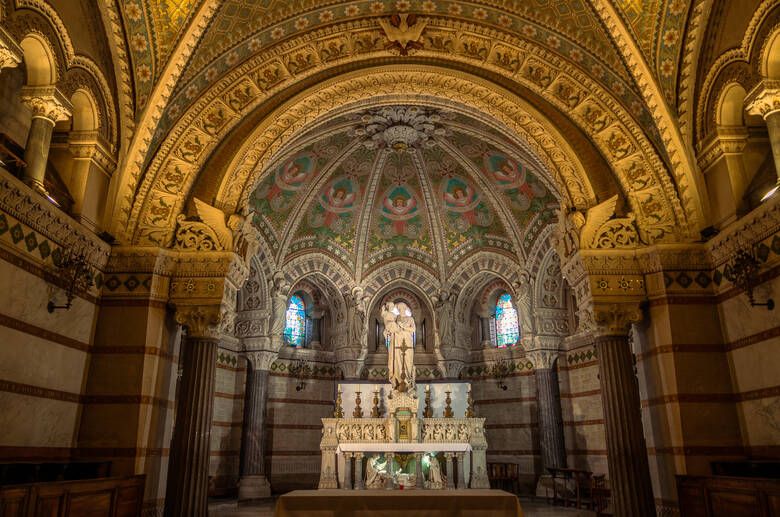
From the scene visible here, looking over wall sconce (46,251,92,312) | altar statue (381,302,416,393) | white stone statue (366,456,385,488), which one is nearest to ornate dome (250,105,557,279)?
altar statue (381,302,416,393)

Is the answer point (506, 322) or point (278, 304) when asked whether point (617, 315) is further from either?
Result: point (278, 304)

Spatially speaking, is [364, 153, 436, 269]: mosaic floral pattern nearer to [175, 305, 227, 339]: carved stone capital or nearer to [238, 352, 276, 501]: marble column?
[238, 352, 276, 501]: marble column

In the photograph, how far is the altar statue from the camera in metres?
15.7

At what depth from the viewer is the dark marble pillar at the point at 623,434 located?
887 cm

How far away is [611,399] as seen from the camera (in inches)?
376

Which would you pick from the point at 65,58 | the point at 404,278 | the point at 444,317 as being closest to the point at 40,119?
the point at 65,58

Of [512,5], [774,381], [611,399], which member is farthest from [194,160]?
[774,381]

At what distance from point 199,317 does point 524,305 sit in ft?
35.1

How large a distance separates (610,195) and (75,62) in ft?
30.3

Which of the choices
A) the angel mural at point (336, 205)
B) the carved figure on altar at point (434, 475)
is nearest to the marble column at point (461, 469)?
the carved figure on altar at point (434, 475)

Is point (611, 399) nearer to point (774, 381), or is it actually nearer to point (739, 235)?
point (774, 381)

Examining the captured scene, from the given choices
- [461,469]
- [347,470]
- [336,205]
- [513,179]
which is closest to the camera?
[347,470]

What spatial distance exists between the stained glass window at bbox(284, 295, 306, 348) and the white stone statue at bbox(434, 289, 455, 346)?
4523 millimetres

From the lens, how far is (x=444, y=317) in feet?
63.1
